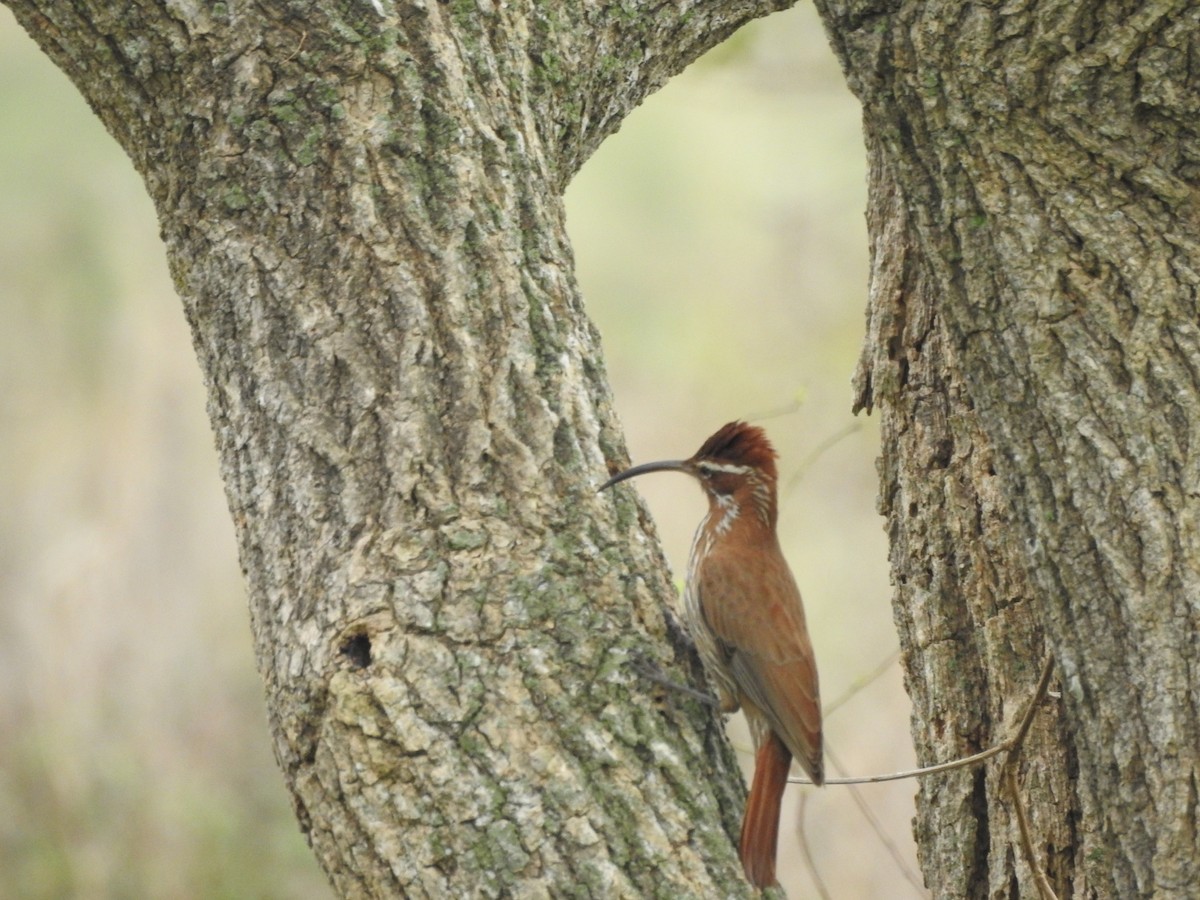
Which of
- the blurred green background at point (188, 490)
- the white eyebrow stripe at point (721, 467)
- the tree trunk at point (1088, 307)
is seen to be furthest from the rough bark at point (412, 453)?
the blurred green background at point (188, 490)

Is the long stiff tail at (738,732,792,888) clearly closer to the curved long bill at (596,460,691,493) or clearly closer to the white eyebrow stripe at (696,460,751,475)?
the curved long bill at (596,460,691,493)

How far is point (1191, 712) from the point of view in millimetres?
2188

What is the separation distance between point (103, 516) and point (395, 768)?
5.81 m

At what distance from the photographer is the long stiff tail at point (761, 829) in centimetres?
238

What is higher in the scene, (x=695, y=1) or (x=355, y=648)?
(x=695, y=1)

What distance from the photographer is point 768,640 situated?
342 cm

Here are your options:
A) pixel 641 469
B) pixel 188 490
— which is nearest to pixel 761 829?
pixel 641 469

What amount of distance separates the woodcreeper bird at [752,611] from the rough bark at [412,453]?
48 centimetres

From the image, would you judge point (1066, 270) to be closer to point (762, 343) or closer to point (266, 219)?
point (266, 219)

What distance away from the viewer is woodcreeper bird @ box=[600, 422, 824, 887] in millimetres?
3238

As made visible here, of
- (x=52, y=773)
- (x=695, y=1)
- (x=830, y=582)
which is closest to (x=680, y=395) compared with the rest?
(x=830, y=582)

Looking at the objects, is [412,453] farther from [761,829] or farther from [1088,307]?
[1088,307]

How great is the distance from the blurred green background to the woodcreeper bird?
219cm

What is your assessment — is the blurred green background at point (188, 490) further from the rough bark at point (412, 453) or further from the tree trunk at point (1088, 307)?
the tree trunk at point (1088, 307)
